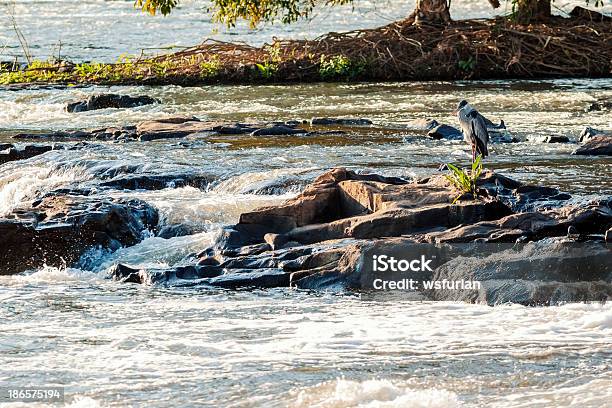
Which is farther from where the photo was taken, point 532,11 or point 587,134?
point 532,11

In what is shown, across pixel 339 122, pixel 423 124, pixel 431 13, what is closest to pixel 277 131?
pixel 339 122

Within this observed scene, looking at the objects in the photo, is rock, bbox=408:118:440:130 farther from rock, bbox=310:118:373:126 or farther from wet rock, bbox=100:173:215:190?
wet rock, bbox=100:173:215:190

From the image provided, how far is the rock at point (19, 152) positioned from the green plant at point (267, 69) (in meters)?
7.25

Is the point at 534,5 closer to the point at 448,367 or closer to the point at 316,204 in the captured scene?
the point at 316,204

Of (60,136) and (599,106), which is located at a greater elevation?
(599,106)

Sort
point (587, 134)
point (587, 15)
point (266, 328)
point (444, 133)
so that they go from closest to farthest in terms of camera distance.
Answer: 1. point (266, 328)
2. point (587, 134)
3. point (444, 133)
4. point (587, 15)

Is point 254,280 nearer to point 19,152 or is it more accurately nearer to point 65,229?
point 65,229

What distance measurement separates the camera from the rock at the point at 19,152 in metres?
13.0

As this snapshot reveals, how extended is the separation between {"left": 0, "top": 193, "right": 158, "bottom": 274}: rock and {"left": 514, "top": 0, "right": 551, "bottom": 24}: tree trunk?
12861 millimetres

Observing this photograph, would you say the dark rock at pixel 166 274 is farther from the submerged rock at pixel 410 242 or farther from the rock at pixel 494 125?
the rock at pixel 494 125

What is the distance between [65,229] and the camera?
888cm

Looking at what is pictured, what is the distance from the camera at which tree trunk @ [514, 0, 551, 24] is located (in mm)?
21109

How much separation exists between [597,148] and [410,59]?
27.9 feet

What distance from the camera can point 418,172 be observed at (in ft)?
35.9
